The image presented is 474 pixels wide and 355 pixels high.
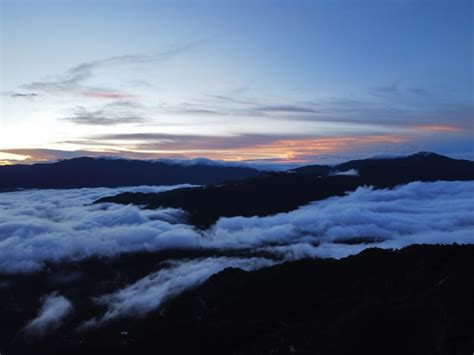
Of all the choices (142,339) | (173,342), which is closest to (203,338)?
(173,342)

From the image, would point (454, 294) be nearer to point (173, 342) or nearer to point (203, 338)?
point (203, 338)

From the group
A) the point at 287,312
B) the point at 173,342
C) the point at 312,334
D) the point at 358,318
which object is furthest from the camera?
the point at 287,312

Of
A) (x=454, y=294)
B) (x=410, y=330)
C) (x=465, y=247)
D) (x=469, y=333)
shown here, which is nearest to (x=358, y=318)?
(x=410, y=330)

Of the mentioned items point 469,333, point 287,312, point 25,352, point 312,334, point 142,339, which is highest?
point 469,333

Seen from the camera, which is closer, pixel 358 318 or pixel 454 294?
pixel 454 294

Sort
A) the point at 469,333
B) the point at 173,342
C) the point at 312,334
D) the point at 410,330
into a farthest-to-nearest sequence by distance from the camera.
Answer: the point at 173,342 < the point at 312,334 < the point at 410,330 < the point at 469,333

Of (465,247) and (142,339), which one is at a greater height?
(465,247)

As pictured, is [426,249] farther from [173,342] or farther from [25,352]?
[25,352]
